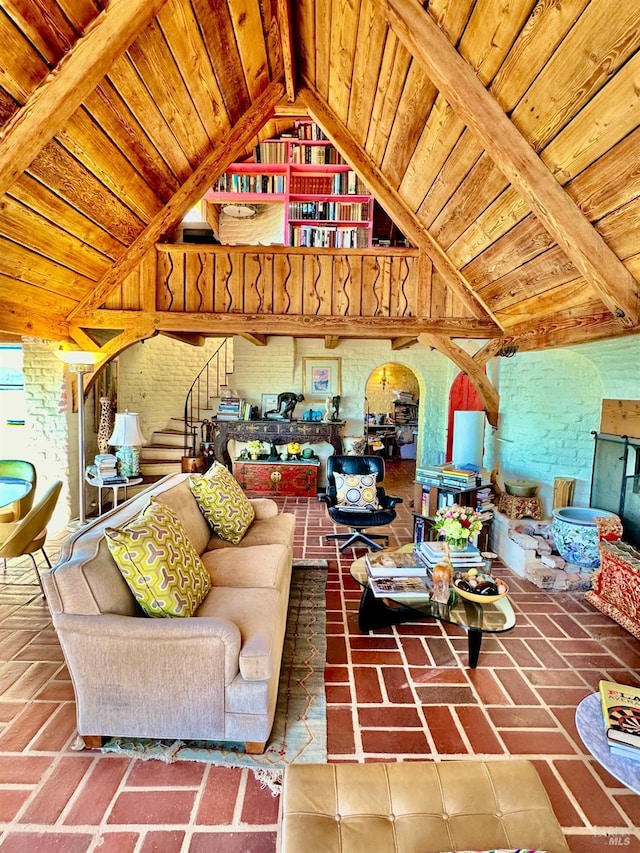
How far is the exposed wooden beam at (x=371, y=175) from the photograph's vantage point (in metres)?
4.03

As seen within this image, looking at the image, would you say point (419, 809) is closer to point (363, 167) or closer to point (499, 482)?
point (499, 482)

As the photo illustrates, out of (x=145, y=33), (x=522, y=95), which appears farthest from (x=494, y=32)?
(x=145, y=33)

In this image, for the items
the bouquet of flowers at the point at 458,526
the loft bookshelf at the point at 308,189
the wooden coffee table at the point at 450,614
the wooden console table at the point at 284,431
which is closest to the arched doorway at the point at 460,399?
the wooden console table at the point at 284,431

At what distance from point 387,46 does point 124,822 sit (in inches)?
160

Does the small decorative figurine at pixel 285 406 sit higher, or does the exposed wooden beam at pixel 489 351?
the exposed wooden beam at pixel 489 351

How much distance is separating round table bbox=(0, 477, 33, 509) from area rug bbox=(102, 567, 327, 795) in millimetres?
2297

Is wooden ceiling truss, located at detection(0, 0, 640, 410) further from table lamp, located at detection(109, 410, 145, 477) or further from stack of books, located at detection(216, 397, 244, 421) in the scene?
stack of books, located at detection(216, 397, 244, 421)

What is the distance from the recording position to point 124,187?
349cm

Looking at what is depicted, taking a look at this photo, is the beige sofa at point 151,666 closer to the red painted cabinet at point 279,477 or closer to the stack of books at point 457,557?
the stack of books at point 457,557

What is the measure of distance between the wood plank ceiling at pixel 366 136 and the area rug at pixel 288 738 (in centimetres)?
278

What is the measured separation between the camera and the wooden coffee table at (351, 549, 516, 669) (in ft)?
7.93

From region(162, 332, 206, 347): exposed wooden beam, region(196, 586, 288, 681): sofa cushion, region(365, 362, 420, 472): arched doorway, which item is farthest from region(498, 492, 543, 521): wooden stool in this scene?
region(365, 362, 420, 472): arched doorway

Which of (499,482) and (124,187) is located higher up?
(124,187)

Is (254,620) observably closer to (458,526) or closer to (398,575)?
(398,575)
